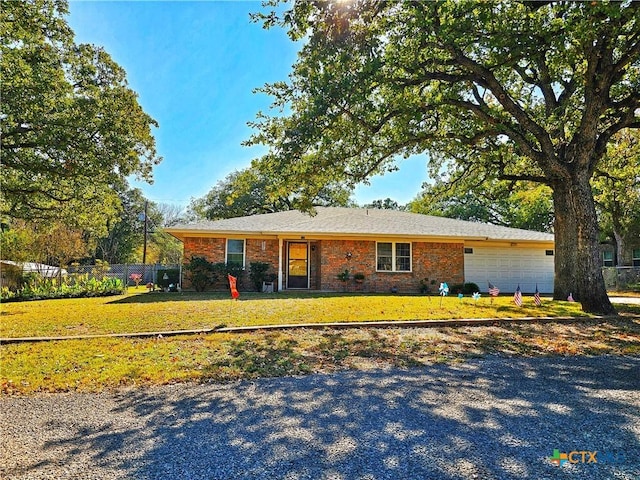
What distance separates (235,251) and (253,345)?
32.6 feet

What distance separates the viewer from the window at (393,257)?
52.3 ft

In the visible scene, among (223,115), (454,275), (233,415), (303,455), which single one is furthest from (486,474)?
(454,275)

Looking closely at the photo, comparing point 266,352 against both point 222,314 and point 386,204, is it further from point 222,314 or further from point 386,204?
point 386,204

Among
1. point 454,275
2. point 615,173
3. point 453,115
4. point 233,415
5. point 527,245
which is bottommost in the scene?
point 233,415

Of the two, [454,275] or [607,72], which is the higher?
[607,72]

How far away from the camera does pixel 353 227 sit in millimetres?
16031

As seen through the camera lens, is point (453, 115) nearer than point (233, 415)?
No

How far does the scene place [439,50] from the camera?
9.27 metres

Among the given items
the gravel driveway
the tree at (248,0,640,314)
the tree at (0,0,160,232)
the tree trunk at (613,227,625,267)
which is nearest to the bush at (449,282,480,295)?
the tree at (248,0,640,314)

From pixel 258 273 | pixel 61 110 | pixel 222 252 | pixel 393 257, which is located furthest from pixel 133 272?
pixel 393 257

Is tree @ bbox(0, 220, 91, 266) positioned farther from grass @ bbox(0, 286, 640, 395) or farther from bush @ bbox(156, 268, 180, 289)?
grass @ bbox(0, 286, 640, 395)

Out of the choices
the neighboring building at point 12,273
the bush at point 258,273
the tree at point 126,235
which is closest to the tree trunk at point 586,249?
the bush at point 258,273

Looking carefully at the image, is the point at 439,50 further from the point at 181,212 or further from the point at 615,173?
the point at 181,212

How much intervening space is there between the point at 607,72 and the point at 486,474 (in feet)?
31.6
